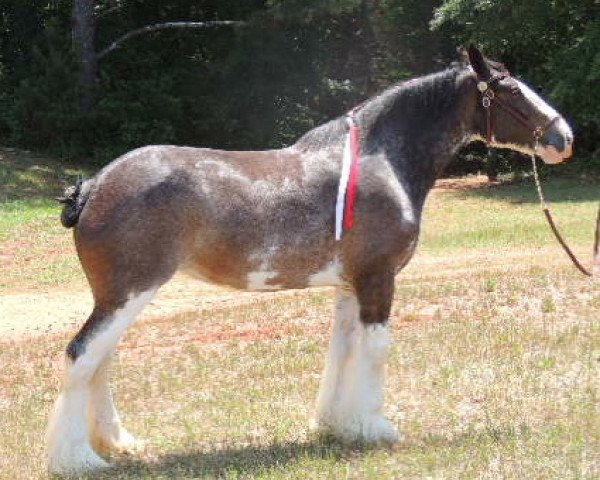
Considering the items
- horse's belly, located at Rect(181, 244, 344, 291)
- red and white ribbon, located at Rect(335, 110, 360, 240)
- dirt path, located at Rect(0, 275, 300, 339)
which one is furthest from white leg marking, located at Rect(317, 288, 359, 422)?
dirt path, located at Rect(0, 275, 300, 339)

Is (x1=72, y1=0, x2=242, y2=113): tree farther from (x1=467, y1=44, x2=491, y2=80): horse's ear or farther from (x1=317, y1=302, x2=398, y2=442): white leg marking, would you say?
(x1=317, y1=302, x2=398, y2=442): white leg marking

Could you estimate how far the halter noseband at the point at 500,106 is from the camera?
256 inches

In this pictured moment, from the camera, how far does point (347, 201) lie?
6.16m

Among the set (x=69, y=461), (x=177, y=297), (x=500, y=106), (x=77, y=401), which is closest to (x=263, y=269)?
(x=77, y=401)

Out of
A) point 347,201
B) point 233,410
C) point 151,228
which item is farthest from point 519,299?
point 151,228

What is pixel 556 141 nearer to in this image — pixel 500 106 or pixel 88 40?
pixel 500 106

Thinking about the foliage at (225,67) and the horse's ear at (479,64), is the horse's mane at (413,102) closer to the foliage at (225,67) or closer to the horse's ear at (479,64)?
the horse's ear at (479,64)

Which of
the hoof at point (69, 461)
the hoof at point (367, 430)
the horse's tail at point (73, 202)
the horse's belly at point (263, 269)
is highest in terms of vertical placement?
the horse's tail at point (73, 202)

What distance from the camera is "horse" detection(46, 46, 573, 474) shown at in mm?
5773

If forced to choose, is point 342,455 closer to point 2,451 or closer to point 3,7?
point 2,451

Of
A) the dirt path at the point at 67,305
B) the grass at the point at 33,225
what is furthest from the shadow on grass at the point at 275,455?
the grass at the point at 33,225

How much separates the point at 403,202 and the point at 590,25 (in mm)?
20191

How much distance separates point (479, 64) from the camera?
649cm

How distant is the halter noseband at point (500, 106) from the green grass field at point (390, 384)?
181cm
